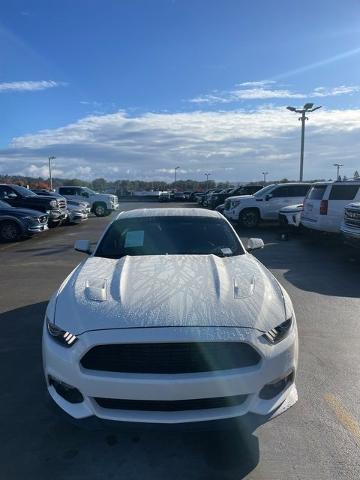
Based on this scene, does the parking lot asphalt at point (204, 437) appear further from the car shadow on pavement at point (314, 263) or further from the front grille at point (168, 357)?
the car shadow on pavement at point (314, 263)

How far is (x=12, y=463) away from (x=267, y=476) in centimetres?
165

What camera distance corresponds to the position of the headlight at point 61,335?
306cm

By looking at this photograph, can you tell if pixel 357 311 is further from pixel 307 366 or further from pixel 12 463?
pixel 12 463

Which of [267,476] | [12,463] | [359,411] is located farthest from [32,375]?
[359,411]

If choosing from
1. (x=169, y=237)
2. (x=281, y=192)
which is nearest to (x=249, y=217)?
(x=281, y=192)

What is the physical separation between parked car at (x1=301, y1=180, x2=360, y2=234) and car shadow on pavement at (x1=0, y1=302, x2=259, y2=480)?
Result: 34.8 feet

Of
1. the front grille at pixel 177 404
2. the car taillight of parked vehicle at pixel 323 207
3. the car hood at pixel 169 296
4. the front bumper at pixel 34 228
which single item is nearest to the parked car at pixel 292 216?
the car taillight of parked vehicle at pixel 323 207

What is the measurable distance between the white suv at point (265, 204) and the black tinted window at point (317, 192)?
5.44 meters

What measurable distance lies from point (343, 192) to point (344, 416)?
1044 cm

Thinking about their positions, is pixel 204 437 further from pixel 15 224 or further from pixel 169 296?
pixel 15 224

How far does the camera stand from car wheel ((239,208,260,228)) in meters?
19.5

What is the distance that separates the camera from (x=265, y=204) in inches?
769

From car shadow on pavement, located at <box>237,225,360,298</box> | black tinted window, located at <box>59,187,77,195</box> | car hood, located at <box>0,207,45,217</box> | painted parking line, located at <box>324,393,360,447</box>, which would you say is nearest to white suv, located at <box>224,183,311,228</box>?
Result: car shadow on pavement, located at <box>237,225,360,298</box>

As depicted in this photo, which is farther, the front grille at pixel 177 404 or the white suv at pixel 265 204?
the white suv at pixel 265 204
